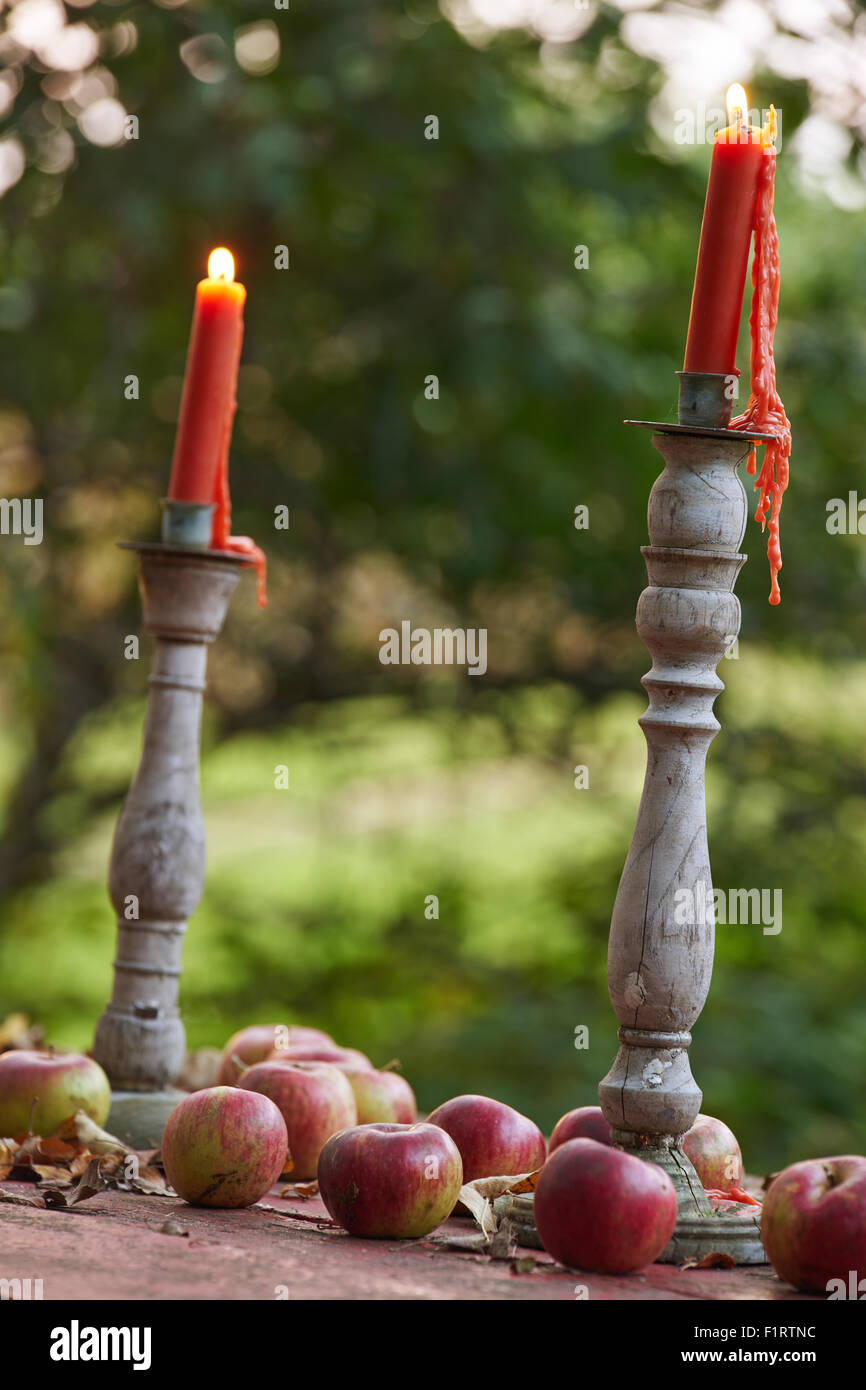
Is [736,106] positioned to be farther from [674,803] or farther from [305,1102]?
[305,1102]

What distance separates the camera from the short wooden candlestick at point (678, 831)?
139cm

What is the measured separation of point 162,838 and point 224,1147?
21.1 inches

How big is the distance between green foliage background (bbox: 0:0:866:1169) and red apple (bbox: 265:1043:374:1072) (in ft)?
7.51

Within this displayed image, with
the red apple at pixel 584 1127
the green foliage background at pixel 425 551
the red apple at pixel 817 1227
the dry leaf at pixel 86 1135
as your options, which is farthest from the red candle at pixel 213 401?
the green foliage background at pixel 425 551

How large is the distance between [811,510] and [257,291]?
74.3 inches

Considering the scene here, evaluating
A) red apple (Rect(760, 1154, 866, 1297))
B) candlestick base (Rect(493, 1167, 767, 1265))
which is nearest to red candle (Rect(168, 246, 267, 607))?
candlestick base (Rect(493, 1167, 767, 1265))

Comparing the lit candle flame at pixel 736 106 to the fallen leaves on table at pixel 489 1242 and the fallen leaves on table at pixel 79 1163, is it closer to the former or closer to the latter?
the fallen leaves on table at pixel 489 1242

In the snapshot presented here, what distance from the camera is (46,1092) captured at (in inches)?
69.6

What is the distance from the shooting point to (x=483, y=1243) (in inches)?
55.6

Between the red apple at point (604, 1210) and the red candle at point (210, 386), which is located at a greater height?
the red candle at point (210, 386)

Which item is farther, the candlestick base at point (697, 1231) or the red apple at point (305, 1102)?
the red apple at point (305, 1102)

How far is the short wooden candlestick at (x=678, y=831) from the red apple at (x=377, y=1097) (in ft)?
1.53

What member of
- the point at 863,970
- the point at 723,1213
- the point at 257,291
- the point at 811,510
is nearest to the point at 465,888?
the point at 863,970
